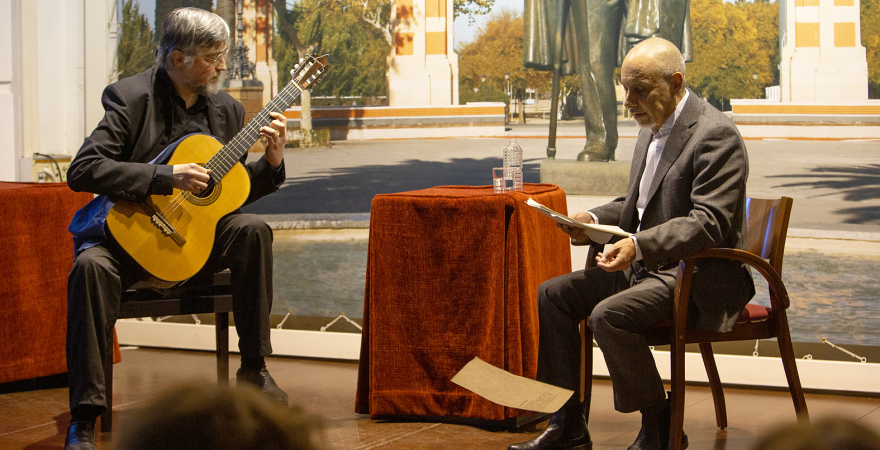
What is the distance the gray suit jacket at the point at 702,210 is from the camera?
6.67 ft

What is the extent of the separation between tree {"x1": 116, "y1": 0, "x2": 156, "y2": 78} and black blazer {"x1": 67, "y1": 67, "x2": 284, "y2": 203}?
167 cm

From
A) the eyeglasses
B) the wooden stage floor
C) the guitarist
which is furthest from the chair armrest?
the eyeglasses

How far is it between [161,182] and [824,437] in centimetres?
222

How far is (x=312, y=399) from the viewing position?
119 inches

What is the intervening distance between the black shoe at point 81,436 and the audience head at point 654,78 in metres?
1.81

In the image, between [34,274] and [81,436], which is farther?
[34,274]

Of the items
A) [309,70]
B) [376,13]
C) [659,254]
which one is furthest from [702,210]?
[376,13]

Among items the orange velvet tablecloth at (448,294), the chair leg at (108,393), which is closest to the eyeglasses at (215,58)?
the orange velvet tablecloth at (448,294)

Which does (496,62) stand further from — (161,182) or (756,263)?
(756,263)

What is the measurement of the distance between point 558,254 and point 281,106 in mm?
1112

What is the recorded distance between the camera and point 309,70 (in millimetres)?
2730

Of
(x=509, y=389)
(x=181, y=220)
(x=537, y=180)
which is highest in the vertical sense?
(x=537, y=180)

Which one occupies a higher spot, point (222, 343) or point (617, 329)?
point (617, 329)

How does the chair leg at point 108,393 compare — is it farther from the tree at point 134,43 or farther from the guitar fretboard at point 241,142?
the tree at point 134,43
